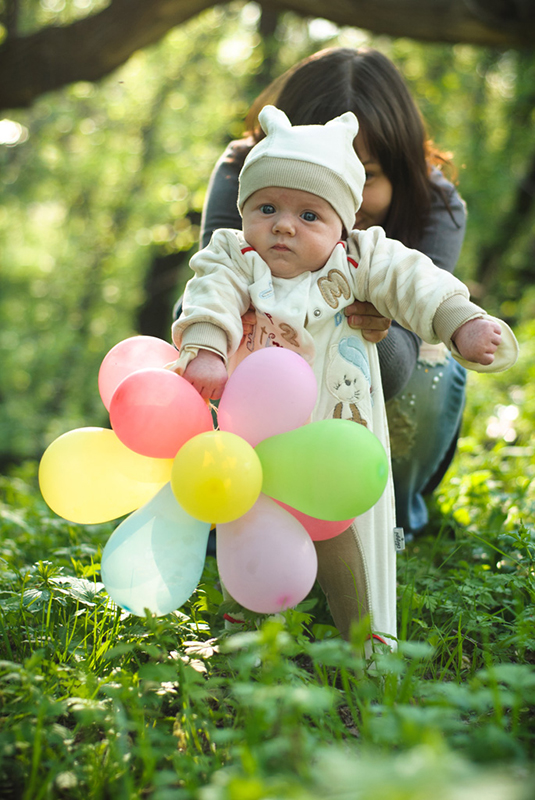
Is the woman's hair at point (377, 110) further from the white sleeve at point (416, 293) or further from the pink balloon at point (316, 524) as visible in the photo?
the pink balloon at point (316, 524)

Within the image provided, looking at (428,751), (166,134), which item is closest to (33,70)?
(428,751)

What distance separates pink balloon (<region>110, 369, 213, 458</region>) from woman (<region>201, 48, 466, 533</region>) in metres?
0.83

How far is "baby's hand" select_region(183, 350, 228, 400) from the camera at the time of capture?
143cm

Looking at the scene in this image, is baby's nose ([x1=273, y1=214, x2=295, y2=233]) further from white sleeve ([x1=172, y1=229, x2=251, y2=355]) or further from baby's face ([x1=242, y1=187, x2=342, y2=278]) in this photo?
white sleeve ([x1=172, y1=229, x2=251, y2=355])

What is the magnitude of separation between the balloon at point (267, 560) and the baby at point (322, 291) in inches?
12.0

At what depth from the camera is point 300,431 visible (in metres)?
1.36

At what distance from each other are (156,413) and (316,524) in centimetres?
43

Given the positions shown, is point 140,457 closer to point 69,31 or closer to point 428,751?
point 428,751

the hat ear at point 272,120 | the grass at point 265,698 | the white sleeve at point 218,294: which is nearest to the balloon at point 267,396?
the white sleeve at point 218,294

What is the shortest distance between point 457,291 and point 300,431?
1.67ft

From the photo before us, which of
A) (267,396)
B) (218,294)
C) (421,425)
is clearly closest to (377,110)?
(218,294)

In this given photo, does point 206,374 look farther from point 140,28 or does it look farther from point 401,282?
point 140,28

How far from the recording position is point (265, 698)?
0.96m

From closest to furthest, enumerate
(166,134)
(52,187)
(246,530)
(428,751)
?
1. (428,751)
2. (246,530)
3. (166,134)
4. (52,187)
